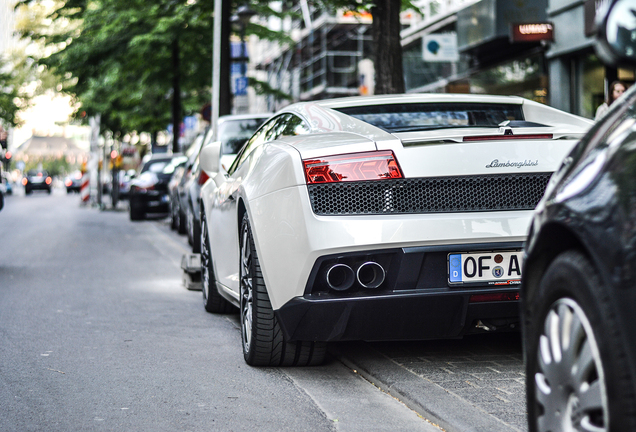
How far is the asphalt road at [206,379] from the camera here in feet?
12.7

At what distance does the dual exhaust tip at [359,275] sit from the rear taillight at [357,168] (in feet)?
1.28

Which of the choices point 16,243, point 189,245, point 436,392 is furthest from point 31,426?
point 16,243

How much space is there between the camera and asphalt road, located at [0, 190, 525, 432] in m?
3.87

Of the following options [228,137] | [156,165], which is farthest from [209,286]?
[156,165]

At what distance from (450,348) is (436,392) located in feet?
3.73

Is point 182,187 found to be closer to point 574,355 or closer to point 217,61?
point 217,61

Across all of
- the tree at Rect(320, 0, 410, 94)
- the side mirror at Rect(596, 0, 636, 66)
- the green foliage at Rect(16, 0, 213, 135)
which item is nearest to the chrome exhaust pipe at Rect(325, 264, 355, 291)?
the side mirror at Rect(596, 0, 636, 66)

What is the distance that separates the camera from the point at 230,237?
5.64m

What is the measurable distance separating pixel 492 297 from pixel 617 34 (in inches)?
93.4

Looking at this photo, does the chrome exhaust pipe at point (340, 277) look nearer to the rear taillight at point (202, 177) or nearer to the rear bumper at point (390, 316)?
the rear bumper at point (390, 316)

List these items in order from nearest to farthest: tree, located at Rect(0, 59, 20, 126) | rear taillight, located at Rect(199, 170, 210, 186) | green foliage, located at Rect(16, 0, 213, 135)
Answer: rear taillight, located at Rect(199, 170, 210, 186)
green foliage, located at Rect(16, 0, 213, 135)
tree, located at Rect(0, 59, 20, 126)

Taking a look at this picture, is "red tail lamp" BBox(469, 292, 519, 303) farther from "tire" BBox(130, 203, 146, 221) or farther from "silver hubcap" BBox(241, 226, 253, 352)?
"tire" BBox(130, 203, 146, 221)

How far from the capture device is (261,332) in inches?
186

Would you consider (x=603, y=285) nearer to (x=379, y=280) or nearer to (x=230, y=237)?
(x=379, y=280)
